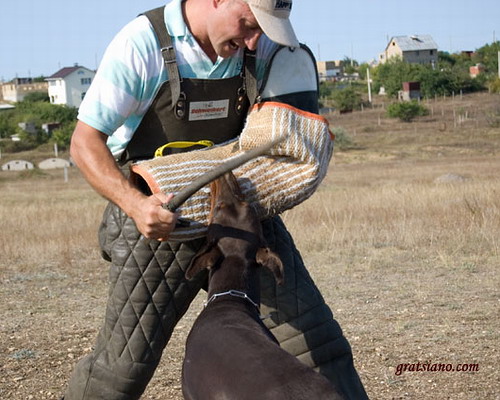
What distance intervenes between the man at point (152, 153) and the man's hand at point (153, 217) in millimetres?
79

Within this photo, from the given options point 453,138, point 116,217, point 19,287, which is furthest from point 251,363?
point 453,138

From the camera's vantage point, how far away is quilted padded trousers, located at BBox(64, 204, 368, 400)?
13.2 feet

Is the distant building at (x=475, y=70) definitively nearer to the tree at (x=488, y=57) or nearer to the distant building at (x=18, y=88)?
the tree at (x=488, y=57)

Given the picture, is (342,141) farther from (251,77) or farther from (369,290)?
(251,77)

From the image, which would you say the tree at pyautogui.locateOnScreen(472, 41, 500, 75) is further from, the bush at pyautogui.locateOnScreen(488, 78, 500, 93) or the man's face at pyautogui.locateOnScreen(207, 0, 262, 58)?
the man's face at pyautogui.locateOnScreen(207, 0, 262, 58)

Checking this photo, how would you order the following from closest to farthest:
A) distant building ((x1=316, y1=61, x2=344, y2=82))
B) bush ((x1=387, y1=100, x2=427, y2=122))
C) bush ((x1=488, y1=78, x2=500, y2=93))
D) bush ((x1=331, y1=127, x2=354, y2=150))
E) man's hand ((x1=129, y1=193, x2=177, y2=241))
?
man's hand ((x1=129, y1=193, x2=177, y2=241))
bush ((x1=331, y1=127, x2=354, y2=150))
bush ((x1=387, y1=100, x2=427, y2=122))
bush ((x1=488, y1=78, x2=500, y2=93))
distant building ((x1=316, y1=61, x2=344, y2=82))

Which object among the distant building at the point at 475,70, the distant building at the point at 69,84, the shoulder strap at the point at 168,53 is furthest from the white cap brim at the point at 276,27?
the distant building at the point at 69,84

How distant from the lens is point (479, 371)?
5.32 metres

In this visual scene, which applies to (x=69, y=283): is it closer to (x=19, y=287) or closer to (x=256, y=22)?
(x=19, y=287)

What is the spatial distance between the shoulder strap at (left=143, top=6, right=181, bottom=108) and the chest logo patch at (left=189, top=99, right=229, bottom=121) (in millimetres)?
105

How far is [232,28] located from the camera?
370cm

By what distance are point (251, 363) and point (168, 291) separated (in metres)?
1.00

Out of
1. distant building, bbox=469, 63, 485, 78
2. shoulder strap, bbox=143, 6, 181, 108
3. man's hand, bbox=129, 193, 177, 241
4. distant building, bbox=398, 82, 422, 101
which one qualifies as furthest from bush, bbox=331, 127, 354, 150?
distant building, bbox=469, 63, 485, 78

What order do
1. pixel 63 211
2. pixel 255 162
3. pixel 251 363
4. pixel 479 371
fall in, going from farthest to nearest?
pixel 63 211
pixel 479 371
pixel 255 162
pixel 251 363
